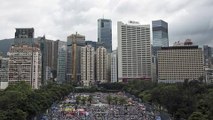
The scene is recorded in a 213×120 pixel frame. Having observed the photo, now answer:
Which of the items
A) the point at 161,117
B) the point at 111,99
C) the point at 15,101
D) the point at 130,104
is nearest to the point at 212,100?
the point at 161,117

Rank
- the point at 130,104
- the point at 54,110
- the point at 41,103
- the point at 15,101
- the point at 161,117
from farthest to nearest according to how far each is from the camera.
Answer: the point at 130,104 → the point at 54,110 → the point at 41,103 → the point at 161,117 → the point at 15,101

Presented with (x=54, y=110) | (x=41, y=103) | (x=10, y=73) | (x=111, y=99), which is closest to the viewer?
(x=41, y=103)

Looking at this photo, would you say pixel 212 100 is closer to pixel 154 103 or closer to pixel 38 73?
pixel 154 103

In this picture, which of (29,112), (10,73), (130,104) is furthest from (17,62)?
(29,112)

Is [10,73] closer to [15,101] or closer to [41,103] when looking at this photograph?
[41,103]

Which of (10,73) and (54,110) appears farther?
(10,73)

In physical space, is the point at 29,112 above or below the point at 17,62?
below
